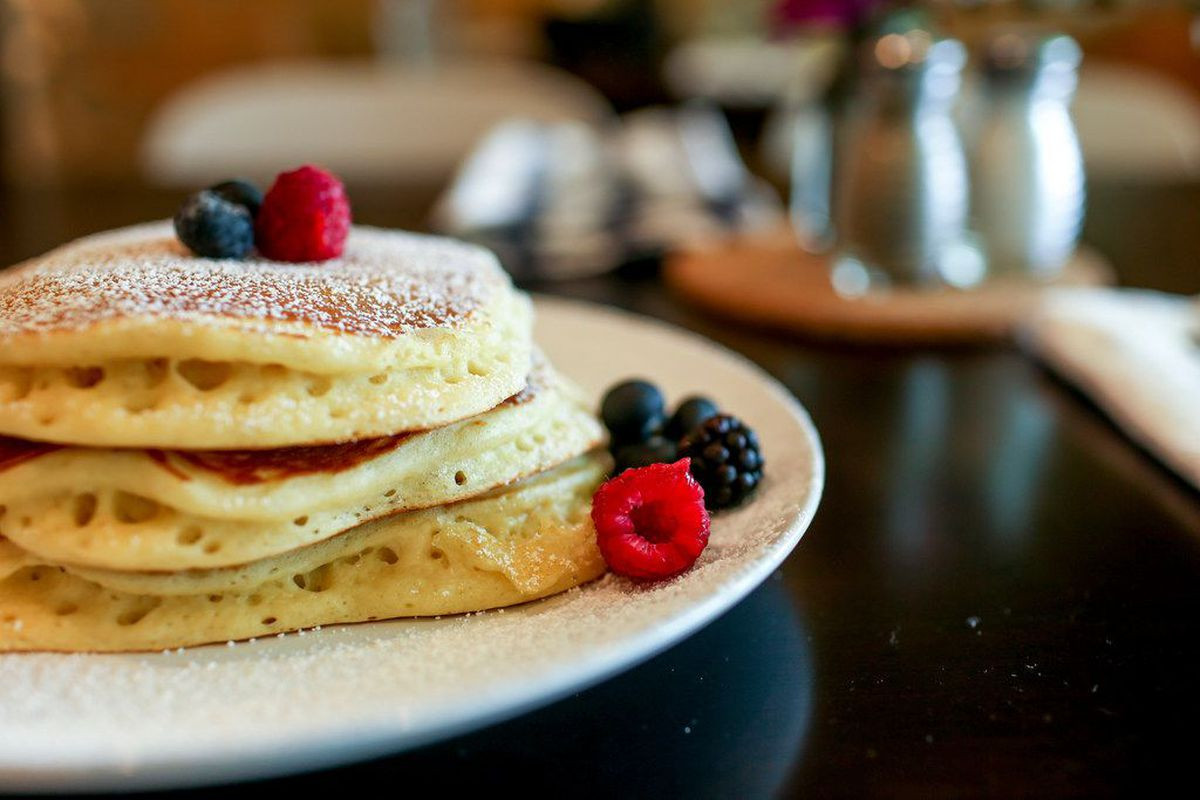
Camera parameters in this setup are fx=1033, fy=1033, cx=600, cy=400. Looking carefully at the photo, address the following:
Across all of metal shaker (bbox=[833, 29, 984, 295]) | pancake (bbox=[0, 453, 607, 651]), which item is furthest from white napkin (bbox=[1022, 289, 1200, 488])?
pancake (bbox=[0, 453, 607, 651])

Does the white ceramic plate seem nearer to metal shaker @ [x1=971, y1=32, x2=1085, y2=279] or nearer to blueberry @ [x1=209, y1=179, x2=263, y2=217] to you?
blueberry @ [x1=209, y1=179, x2=263, y2=217]

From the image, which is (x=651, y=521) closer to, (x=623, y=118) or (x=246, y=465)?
(x=246, y=465)

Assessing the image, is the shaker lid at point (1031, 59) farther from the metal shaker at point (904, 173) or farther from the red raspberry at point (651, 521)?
the red raspberry at point (651, 521)

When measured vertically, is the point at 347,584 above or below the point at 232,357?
below

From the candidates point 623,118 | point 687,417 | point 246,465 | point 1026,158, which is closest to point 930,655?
point 687,417

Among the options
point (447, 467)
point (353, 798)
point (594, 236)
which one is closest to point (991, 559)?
point (447, 467)
